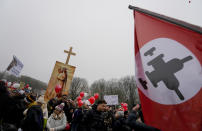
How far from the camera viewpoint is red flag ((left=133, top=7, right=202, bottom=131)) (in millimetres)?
1904

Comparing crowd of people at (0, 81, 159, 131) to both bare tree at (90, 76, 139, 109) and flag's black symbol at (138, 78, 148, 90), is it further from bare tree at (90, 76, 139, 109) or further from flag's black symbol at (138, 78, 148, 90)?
bare tree at (90, 76, 139, 109)

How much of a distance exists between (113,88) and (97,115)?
45.1m

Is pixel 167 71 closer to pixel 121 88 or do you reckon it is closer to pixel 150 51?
pixel 150 51

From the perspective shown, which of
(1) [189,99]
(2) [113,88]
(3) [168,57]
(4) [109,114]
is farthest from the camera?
(2) [113,88]

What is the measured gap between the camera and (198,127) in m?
1.79

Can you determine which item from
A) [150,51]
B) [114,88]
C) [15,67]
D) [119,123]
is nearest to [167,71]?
[150,51]

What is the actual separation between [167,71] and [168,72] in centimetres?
2

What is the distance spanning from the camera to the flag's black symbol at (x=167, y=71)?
2.05 metres

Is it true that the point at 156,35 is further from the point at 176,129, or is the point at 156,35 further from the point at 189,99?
the point at 176,129

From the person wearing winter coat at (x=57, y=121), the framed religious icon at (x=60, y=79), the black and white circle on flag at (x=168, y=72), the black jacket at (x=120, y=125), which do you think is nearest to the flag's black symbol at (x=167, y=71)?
the black and white circle on flag at (x=168, y=72)

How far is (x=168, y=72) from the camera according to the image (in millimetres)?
2172

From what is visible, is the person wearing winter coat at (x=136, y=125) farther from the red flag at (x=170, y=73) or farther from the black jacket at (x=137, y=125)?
the red flag at (x=170, y=73)

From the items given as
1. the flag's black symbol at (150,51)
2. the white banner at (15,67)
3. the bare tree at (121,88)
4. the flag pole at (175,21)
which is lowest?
the flag's black symbol at (150,51)

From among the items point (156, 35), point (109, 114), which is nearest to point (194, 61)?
point (156, 35)
